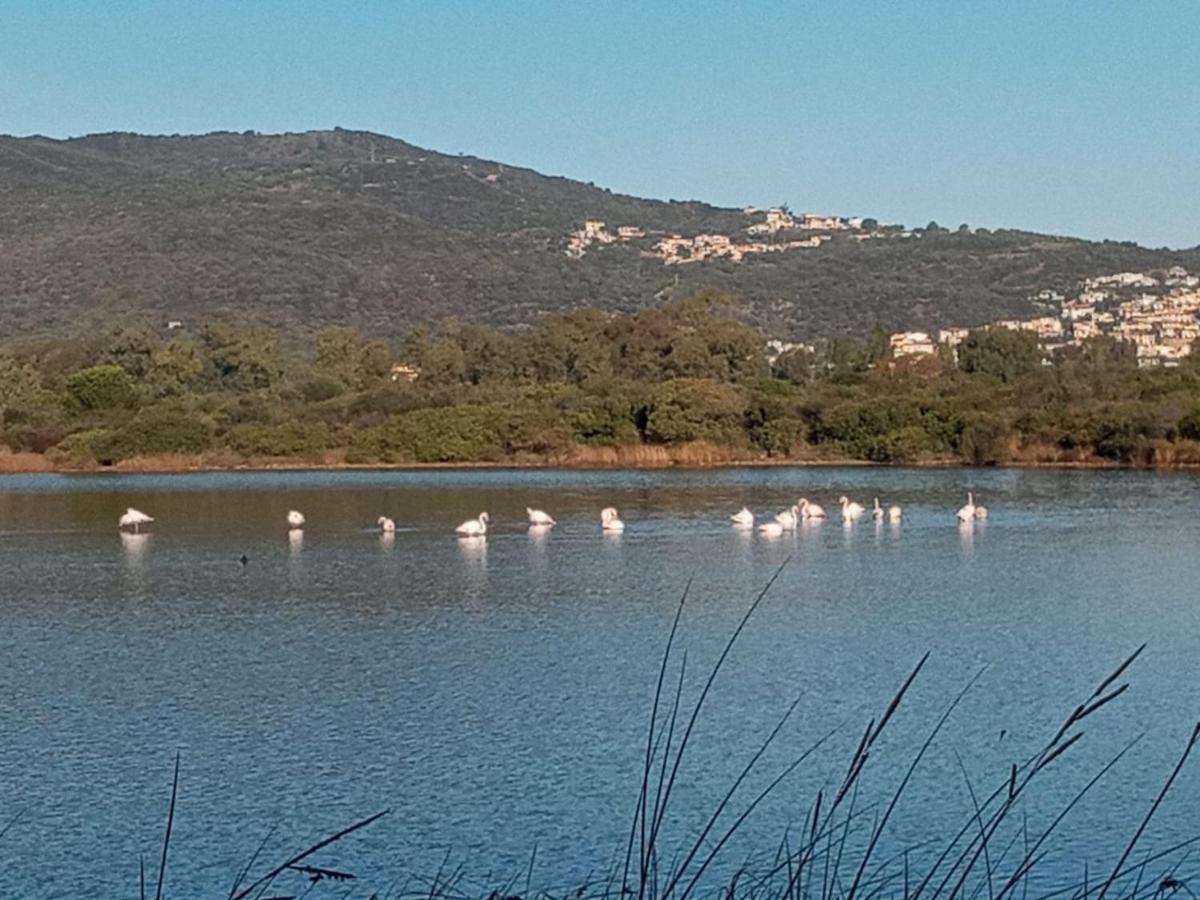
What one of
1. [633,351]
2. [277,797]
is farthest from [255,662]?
[633,351]

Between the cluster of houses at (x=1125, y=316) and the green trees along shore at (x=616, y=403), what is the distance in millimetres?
21727

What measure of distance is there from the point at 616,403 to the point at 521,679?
3625 cm

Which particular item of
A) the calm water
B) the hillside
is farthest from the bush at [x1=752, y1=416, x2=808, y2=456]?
the hillside

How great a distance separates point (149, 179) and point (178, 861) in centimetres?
11386

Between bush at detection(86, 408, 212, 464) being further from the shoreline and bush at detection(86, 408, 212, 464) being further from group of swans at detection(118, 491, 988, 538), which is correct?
group of swans at detection(118, 491, 988, 538)

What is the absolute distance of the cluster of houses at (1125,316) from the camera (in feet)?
282

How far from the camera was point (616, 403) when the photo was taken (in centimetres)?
4922

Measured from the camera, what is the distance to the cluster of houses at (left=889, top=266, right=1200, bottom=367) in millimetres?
86000

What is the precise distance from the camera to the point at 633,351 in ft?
194

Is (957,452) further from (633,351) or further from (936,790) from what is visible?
(936,790)

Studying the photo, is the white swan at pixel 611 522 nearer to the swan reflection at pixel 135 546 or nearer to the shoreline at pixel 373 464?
the swan reflection at pixel 135 546

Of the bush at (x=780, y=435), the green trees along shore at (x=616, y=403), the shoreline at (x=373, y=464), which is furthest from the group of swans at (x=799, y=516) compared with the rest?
the bush at (x=780, y=435)

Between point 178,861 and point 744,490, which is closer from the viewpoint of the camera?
point 178,861

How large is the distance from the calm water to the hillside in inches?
2460
